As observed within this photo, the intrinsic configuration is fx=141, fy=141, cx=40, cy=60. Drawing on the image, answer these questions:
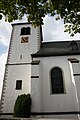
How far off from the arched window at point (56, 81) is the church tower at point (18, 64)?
2.48 metres

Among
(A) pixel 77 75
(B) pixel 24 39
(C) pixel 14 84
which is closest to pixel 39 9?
(A) pixel 77 75

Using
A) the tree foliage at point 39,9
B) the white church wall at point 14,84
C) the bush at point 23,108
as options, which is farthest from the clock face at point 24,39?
the tree foliage at point 39,9

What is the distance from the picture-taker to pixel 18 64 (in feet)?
52.3

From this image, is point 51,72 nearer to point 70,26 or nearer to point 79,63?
point 79,63

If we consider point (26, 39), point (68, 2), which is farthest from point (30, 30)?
point (68, 2)

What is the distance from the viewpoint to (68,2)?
19.9 ft

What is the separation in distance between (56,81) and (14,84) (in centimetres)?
433

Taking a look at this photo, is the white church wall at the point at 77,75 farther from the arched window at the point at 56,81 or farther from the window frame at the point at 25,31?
the window frame at the point at 25,31

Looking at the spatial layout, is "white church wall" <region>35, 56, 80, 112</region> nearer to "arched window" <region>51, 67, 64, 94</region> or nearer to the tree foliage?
"arched window" <region>51, 67, 64, 94</region>

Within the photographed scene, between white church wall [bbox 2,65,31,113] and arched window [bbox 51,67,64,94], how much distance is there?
2484mm

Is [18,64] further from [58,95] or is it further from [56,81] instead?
[58,95]

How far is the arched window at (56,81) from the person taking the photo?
13109mm

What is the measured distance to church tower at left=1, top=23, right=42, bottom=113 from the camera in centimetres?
1382

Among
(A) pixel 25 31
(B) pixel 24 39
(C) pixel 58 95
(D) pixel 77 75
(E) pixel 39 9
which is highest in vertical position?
(A) pixel 25 31
